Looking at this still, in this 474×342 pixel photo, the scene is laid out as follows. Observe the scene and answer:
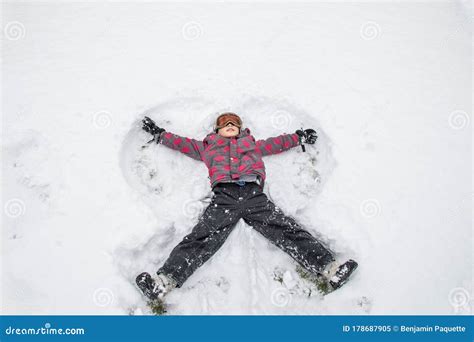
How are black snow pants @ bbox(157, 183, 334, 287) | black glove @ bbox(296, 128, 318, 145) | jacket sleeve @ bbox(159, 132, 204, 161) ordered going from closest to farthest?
black snow pants @ bbox(157, 183, 334, 287) → jacket sleeve @ bbox(159, 132, 204, 161) → black glove @ bbox(296, 128, 318, 145)

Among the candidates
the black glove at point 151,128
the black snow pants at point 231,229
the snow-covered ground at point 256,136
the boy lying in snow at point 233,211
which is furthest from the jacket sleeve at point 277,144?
the black glove at point 151,128

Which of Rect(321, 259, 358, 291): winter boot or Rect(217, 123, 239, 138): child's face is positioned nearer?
Rect(321, 259, 358, 291): winter boot

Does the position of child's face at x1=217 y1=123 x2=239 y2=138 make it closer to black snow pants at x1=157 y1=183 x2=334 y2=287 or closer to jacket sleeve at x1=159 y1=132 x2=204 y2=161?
jacket sleeve at x1=159 y1=132 x2=204 y2=161

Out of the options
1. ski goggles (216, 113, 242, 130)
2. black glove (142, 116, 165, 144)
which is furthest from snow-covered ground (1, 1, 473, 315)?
ski goggles (216, 113, 242, 130)

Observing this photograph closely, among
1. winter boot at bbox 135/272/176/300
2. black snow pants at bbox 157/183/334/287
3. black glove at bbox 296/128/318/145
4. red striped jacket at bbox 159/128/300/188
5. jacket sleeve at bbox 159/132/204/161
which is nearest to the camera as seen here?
winter boot at bbox 135/272/176/300

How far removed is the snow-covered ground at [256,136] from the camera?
4.01 meters

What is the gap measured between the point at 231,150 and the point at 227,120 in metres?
0.35

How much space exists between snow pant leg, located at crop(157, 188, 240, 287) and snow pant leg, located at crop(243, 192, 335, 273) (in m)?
0.22

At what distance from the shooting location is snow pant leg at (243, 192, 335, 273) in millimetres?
3963

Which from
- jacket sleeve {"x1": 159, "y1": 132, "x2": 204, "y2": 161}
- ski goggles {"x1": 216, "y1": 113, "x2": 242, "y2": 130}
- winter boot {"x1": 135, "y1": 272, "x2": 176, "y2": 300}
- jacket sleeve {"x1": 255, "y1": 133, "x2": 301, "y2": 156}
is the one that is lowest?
winter boot {"x1": 135, "y1": 272, "x2": 176, "y2": 300}

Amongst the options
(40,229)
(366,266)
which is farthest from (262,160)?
(40,229)

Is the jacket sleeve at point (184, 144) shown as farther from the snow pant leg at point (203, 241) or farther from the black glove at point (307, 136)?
the black glove at point (307, 136)

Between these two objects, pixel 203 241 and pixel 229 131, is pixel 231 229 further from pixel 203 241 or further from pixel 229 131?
pixel 229 131

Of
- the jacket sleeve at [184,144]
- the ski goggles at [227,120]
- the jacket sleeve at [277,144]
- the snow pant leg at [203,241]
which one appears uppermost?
the ski goggles at [227,120]
